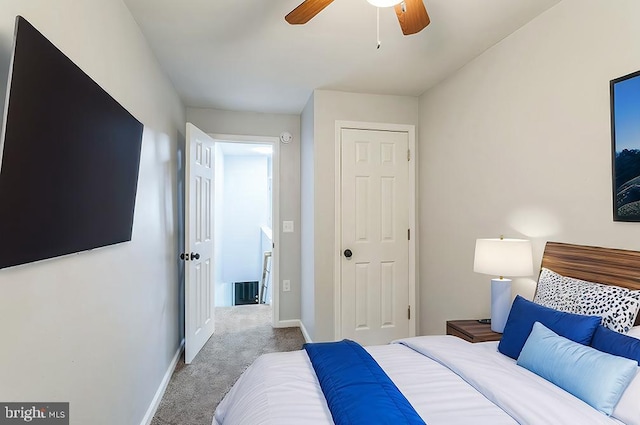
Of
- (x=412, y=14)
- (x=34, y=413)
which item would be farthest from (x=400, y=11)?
(x=34, y=413)

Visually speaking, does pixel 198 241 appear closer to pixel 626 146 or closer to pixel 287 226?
pixel 287 226

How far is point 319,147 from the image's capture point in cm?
313

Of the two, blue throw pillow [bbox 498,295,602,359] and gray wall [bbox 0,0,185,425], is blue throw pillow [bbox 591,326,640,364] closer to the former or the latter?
blue throw pillow [bbox 498,295,602,359]

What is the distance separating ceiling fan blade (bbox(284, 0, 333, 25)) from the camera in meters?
1.46

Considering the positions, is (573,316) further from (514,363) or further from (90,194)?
(90,194)

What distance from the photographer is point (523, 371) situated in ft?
4.51

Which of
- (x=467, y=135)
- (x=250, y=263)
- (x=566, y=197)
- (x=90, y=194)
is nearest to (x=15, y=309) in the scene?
(x=90, y=194)

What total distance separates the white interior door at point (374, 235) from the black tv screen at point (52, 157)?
82.3 inches

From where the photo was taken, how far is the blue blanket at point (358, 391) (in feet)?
3.39

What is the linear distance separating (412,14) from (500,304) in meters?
1.66

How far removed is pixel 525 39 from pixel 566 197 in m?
1.03

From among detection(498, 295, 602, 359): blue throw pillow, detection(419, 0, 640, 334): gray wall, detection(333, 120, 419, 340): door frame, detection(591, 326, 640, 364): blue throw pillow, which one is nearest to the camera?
detection(591, 326, 640, 364): blue throw pillow

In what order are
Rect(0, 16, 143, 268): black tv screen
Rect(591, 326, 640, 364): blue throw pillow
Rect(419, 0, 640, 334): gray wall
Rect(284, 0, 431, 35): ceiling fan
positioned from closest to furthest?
1. Rect(0, 16, 143, 268): black tv screen
2. Rect(591, 326, 640, 364): blue throw pillow
3. Rect(284, 0, 431, 35): ceiling fan
4. Rect(419, 0, 640, 334): gray wall

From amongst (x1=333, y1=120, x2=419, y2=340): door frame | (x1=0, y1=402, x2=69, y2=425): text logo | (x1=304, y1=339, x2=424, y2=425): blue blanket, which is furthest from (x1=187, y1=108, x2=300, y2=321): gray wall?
(x1=0, y1=402, x2=69, y2=425): text logo
